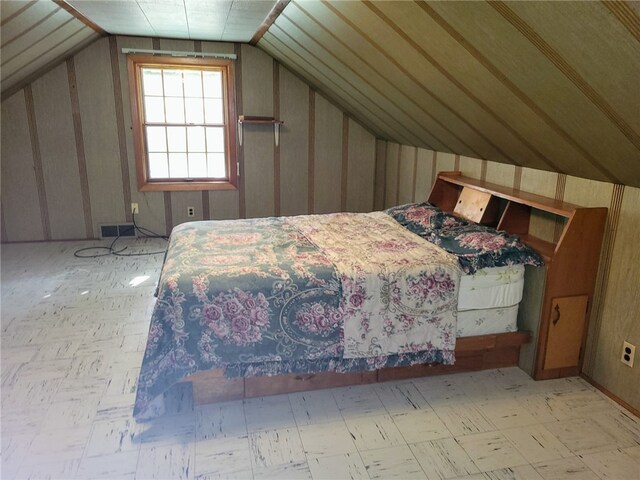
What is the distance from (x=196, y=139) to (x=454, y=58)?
3.46m

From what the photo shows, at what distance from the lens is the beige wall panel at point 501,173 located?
305 cm

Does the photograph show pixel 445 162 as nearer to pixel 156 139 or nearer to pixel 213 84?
pixel 213 84

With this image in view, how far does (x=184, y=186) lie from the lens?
499 centimetres

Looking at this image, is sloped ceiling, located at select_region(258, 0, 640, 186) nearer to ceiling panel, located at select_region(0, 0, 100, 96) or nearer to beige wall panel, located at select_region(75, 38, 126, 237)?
ceiling panel, located at select_region(0, 0, 100, 96)

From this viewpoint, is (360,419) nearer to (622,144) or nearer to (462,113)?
(622,144)

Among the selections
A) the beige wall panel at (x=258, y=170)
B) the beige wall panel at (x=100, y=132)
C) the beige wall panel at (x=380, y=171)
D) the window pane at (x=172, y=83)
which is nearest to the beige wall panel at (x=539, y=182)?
the beige wall panel at (x=380, y=171)

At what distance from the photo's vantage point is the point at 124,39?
4590mm

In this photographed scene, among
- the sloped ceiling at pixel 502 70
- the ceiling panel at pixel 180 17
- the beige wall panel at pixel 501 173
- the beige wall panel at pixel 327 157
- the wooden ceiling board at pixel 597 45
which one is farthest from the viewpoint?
the beige wall panel at pixel 327 157

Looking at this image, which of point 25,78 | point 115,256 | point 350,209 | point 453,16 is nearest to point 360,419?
point 453,16

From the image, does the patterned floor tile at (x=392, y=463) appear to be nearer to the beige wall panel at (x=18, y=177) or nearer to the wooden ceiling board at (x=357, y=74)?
the wooden ceiling board at (x=357, y=74)

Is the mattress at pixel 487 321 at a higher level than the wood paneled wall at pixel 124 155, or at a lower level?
lower

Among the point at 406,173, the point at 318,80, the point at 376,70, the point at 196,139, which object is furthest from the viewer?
the point at 196,139

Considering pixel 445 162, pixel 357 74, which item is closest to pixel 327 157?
pixel 445 162

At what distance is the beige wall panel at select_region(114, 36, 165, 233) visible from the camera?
4613 millimetres
